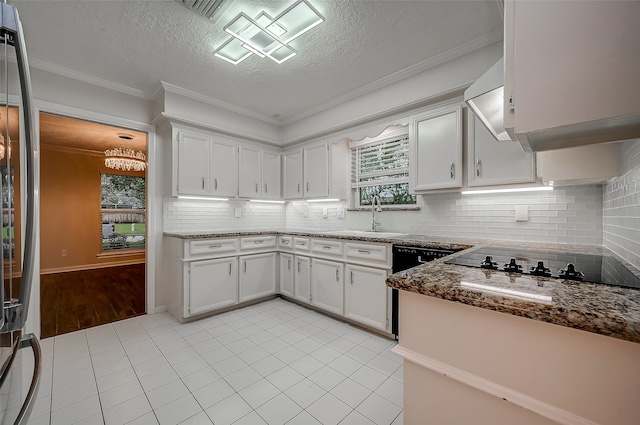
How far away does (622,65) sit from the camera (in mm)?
661

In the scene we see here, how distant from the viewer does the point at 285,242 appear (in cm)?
352

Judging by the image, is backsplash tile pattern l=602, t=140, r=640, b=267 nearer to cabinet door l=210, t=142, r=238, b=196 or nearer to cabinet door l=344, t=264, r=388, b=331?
cabinet door l=344, t=264, r=388, b=331

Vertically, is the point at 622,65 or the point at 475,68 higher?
the point at 475,68

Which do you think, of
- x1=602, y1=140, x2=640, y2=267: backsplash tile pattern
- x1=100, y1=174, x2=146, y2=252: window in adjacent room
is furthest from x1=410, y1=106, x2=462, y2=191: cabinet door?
x1=100, y1=174, x2=146, y2=252: window in adjacent room

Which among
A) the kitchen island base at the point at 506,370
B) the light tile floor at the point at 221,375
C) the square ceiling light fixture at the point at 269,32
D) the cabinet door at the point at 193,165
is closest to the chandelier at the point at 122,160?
the cabinet door at the point at 193,165

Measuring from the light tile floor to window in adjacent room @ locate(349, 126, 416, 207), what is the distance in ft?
5.21

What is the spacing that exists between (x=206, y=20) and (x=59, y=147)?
568cm

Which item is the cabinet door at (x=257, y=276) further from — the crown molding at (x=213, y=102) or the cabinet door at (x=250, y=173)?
the crown molding at (x=213, y=102)

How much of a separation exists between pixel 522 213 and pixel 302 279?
7.59 ft

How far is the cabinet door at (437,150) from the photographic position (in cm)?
238

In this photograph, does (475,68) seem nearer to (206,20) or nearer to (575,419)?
(206,20)

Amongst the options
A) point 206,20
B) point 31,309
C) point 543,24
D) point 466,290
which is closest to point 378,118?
point 206,20

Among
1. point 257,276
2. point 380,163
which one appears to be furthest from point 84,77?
point 380,163

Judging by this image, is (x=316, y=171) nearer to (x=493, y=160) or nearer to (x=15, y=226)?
(x=493, y=160)
